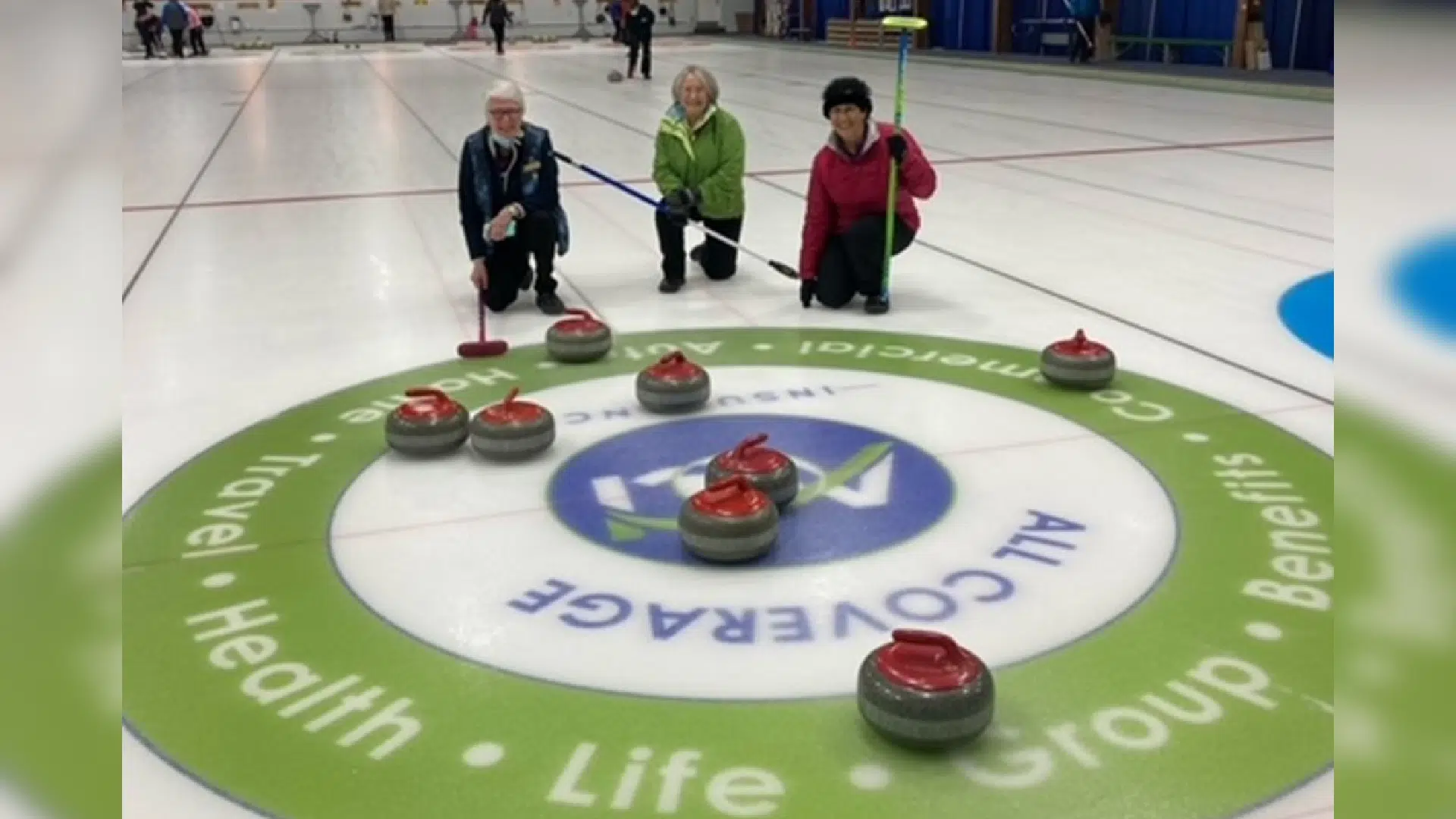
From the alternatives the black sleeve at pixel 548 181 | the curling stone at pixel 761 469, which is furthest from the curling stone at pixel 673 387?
the black sleeve at pixel 548 181

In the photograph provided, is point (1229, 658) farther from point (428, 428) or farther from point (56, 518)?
point (56, 518)

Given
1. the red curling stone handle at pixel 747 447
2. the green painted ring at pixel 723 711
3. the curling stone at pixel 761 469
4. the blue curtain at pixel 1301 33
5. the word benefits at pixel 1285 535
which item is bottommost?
the green painted ring at pixel 723 711

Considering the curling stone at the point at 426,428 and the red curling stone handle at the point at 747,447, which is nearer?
the red curling stone handle at the point at 747,447

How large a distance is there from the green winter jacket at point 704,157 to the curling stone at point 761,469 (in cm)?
253

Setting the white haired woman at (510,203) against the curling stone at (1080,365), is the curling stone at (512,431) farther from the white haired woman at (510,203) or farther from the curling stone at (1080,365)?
the curling stone at (1080,365)

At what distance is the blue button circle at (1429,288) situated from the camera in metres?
3.58

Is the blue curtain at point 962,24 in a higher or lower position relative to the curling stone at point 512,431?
higher

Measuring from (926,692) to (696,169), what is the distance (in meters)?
→ 3.64

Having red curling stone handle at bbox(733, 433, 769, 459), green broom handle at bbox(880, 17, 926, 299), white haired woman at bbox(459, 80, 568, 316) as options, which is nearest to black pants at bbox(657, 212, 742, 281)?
white haired woman at bbox(459, 80, 568, 316)

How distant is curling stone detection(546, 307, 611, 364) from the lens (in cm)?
402

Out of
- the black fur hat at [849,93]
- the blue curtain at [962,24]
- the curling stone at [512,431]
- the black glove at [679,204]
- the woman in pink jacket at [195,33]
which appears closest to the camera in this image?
the curling stone at [512,431]

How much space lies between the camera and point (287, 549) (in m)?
2.72

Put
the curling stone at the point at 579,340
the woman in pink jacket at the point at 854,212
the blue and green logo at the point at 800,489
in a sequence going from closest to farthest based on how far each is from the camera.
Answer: the blue and green logo at the point at 800,489 → the curling stone at the point at 579,340 → the woman in pink jacket at the point at 854,212

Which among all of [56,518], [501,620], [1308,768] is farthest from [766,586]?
[56,518]
